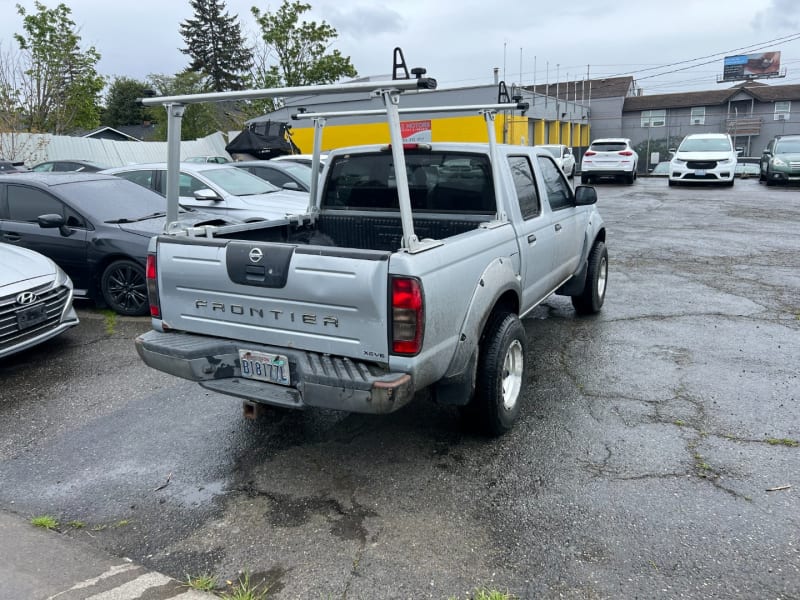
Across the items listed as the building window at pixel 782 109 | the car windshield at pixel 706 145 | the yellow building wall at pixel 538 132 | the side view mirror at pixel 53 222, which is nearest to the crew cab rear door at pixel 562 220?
the side view mirror at pixel 53 222

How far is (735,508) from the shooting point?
334 cm

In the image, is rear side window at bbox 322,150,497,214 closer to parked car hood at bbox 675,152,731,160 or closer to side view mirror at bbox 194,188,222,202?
side view mirror at bbox 194,188,222,202

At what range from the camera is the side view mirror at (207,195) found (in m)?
9.17

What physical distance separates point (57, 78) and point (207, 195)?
19862 mm

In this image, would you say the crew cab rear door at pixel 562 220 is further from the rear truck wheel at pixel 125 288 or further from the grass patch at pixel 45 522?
the rear truck wheel at pixel 125 288

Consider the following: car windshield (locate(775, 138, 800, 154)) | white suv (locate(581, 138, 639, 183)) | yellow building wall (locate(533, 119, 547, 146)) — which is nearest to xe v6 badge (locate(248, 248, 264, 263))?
car windshield (locate(775, 138, 800, 154))

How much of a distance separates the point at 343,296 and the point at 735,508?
2.32 metres

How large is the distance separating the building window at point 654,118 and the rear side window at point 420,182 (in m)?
46.1

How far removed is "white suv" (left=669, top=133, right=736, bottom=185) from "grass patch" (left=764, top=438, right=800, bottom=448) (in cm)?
1978

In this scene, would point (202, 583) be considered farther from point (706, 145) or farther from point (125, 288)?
point (706, 145)

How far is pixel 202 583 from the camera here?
2.86m

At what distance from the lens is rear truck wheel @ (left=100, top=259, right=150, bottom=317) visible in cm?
716

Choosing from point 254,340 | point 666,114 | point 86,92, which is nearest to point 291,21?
point 86,92

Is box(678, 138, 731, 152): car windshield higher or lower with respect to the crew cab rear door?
higher
